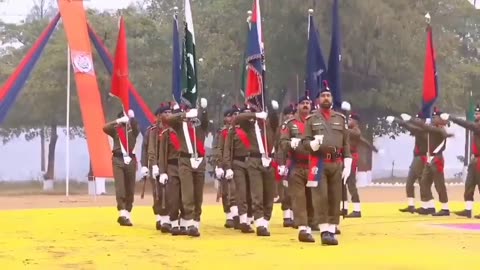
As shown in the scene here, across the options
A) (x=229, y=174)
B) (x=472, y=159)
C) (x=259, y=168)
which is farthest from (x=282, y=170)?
(x=472, y=159)

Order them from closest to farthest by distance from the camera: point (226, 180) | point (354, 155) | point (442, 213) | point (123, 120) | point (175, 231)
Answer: point (175, 231)
point (226, 180)
point (123, 120)
point (354, 155)
point (442, 213)

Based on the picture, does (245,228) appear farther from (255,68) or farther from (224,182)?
(255,68)

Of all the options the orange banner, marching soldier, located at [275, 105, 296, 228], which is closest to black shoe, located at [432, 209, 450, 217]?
marching soldier, located at [275, 105, 296, 228]

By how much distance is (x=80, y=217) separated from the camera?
562 inches

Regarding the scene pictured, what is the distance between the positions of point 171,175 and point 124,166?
1530mm

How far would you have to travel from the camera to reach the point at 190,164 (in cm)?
→ 1105

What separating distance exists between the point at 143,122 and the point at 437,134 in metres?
5.74

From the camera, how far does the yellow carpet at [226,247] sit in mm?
8125

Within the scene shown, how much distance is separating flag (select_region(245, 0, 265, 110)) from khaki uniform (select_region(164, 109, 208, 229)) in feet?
2.61

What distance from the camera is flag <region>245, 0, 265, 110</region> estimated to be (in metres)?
11.5

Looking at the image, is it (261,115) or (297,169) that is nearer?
(297,169)

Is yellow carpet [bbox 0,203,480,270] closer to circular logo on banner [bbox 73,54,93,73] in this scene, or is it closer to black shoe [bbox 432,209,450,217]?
black shoe [bbox 432,209,450,217]

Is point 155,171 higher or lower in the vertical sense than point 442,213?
higher

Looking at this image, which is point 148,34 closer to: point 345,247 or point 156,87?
point 156,87
